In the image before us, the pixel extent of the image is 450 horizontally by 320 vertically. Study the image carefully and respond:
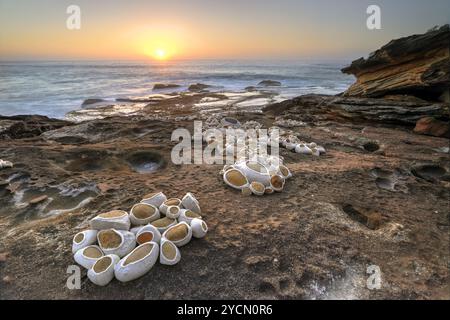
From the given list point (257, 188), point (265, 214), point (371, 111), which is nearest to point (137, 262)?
point (265, 214)

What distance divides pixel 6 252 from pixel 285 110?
30.1 ft

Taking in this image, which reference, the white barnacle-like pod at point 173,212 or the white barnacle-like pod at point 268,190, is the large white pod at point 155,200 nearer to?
the white barnacle-like pod at point 173,212

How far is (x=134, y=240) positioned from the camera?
2.46 metres

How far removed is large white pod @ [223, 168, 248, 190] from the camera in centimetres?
359

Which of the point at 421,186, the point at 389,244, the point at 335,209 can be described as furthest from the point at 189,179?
the point at 421,186

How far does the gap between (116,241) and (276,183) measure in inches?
78.6

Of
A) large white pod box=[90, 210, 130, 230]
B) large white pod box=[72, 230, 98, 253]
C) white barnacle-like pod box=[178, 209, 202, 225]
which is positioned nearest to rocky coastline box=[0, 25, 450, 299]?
large white pod box=[72, 230, 98, 253]

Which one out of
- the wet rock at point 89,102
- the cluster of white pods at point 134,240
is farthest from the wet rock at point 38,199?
the wet rock at point 89,102

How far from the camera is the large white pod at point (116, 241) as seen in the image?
237 cm

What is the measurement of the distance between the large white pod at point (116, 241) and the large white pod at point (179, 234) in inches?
11.3

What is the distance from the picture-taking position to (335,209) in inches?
126

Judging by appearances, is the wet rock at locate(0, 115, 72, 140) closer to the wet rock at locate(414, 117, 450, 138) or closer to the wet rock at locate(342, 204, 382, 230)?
the wet rock at locate(342, 204, 382, 230)
